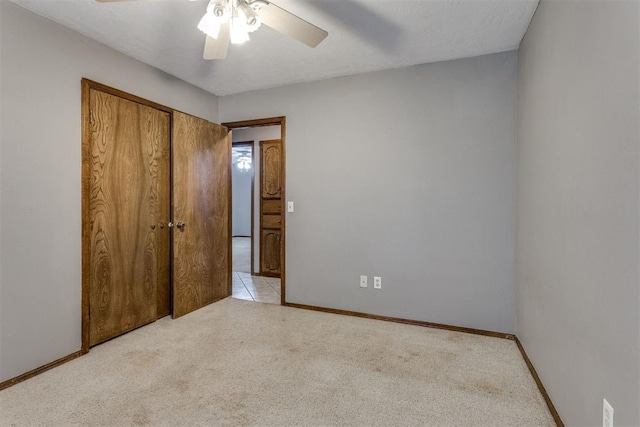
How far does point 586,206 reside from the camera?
1.37 meters

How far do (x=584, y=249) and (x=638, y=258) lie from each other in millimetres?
414

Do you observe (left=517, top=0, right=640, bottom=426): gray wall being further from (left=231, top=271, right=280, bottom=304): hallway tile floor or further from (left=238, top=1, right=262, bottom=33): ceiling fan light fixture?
(left=231, top=271, right=280, bottom=304): hallway tile floor

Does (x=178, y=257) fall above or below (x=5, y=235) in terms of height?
below

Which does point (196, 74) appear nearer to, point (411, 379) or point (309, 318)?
point (309, 318)

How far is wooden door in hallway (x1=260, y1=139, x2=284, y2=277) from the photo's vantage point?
492 cm

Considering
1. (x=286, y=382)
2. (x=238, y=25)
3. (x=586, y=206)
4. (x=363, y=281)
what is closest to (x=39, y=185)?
(x=238, y=25)

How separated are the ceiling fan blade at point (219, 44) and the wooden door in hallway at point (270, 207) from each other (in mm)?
2799

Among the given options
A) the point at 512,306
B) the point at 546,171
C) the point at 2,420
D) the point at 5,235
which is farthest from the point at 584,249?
the point at 5,235

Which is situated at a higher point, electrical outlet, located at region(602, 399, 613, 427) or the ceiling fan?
the ceiling fan

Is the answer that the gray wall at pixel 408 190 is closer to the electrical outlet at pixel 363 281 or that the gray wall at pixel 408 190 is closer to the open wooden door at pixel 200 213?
the electrical outlet at pixel 363 281

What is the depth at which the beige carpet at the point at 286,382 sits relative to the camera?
1.75 m

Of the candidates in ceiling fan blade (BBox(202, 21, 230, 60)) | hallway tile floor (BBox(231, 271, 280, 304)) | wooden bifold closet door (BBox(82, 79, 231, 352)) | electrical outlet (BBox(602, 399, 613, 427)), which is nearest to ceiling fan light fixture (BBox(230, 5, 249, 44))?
ceiling fan blade (BBox(202, 21, 230, 60))

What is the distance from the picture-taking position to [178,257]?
3258 millimetres

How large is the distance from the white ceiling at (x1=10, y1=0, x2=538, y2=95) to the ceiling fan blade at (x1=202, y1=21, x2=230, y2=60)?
30 centimetres
